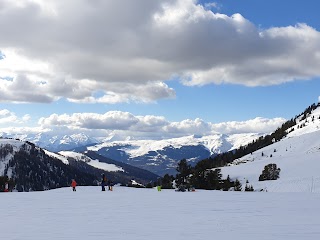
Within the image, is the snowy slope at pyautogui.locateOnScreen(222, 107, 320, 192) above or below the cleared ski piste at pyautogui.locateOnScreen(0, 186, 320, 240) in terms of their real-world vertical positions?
above

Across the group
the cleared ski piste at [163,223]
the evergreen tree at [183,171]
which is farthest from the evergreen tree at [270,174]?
the cleared ski piste at [163,223]

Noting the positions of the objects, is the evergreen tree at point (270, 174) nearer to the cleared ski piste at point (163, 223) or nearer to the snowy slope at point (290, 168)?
the snowy slope at point (290, 168)

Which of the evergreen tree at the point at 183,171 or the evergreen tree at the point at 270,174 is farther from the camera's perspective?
the evergreen tree at the point at 270,174

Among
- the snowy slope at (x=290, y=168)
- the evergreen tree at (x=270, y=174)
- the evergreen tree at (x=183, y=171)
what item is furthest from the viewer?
the evergreen tree at (x=270, y=174)

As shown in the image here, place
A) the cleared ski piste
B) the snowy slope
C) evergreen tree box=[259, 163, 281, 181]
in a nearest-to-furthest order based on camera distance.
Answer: the cleared ski piste → the snowy slope → evergreen tree box=[259, 163, 281, 181]

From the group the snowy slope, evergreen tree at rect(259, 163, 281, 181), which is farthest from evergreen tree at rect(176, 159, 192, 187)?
evergreen tree at rect(259, 163, 281, 181)

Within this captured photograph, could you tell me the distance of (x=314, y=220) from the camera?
16.1 m

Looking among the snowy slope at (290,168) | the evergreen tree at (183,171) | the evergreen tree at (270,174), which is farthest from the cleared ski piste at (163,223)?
the evergreen tree at (270,174)

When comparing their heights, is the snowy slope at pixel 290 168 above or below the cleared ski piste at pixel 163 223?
above

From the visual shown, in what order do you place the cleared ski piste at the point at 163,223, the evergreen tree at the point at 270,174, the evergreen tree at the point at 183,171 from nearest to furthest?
1. the cleared ski piste at the point at 163,223
2. the evergreen tree at the point at 183,171
3. the evergreen tree at the point at 270,174

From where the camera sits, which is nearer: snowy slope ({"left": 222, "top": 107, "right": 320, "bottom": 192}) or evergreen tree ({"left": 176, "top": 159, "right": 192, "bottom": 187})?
snowy slope ({"left": 222, "top": 107, "right": 320, "bottom": 192})

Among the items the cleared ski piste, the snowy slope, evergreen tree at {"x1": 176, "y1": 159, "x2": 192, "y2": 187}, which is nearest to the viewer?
the cleared ski piste

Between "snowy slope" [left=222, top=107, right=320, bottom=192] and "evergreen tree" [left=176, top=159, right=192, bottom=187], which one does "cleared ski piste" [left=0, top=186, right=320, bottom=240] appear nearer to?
"snowy slope" [left=222, top=107, right=320, bottom=192]

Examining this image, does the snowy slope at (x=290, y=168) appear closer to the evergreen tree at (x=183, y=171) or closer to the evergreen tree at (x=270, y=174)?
the evergreen tree at (x=270, y=174)
